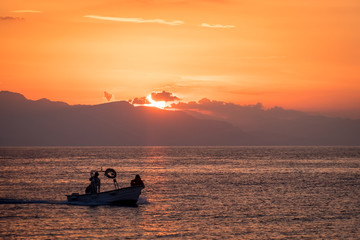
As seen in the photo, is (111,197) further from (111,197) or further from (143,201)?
(143,201)

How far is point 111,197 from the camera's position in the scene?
57.3 metres

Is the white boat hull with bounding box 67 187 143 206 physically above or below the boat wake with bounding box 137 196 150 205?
above

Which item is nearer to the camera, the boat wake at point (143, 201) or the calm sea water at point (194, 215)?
the calm sea water at point (194, 215)

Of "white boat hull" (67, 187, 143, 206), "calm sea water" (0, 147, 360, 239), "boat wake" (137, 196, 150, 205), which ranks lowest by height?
"calm sea water" (0, 147, 360, 239)

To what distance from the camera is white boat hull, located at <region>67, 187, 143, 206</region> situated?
188 feet

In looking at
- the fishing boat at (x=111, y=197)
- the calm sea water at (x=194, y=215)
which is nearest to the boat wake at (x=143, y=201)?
the calm sea water at (x=194, y=215)

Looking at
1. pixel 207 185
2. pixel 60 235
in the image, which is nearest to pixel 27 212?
pixel 60 235

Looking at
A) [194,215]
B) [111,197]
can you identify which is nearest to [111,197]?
[111,197]

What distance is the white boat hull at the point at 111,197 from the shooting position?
5716cm

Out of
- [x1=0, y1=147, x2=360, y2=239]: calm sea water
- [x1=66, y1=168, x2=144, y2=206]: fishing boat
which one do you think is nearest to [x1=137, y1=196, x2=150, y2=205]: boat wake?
[x1=0, y1=147, x2=360, y2=239]: calm sea water

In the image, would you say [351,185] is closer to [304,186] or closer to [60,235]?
[304,186]

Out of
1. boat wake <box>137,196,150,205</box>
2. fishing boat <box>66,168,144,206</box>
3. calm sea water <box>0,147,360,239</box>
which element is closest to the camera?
calm sea water <box>0,147,360,239</box>

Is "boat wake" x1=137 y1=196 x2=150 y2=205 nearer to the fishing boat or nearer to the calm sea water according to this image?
the calm sea water

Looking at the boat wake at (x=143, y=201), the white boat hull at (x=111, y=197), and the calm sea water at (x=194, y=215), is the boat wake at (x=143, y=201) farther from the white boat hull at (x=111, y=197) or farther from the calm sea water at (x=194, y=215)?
the white boat hull at (x=111, y=197)
